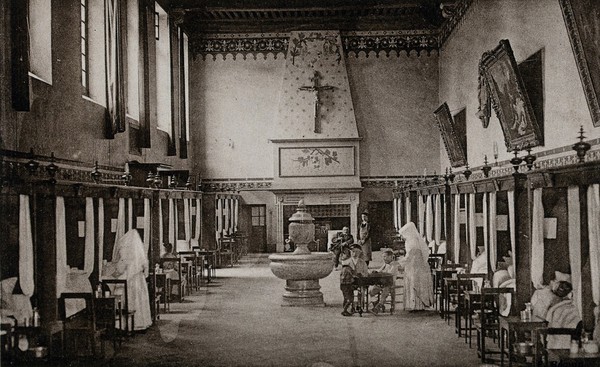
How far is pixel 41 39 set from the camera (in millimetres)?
9875

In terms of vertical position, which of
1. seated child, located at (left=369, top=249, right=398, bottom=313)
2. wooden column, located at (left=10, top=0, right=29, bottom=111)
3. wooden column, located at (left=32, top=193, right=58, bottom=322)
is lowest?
seated child, located at (left=369, top=249, right=398, bottom=313)

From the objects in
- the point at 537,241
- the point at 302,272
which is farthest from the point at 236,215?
the point at 537,241

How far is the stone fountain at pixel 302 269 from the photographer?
11.2 m

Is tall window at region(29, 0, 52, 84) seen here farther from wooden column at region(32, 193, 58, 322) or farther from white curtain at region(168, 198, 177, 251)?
white curtain at region(168, 198, 177, 251)

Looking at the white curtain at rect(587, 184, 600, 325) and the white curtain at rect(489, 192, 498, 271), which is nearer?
the white curtain at rect(587, 184, 600, 325)

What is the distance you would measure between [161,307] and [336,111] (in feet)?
35.1

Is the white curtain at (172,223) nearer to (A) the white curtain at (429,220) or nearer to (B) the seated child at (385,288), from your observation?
(B) the seated child at (385,288)

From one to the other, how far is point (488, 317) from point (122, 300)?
196 inches

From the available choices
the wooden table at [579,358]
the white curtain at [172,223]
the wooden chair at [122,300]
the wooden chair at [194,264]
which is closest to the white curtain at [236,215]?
the wooden chair at [194,264]

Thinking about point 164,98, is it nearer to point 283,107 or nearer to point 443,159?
point 283,107

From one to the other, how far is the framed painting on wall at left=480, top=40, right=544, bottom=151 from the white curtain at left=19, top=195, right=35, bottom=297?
7.19 meters

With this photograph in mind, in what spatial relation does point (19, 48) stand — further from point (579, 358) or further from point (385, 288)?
point (579, 358)

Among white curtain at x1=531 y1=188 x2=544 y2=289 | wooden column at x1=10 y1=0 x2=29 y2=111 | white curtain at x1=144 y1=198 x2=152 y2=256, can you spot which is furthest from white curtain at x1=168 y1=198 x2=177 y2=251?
white curtain at x1=531 y1=188 x2=544 y2=289

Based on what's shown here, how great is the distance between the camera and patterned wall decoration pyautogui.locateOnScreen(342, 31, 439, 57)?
20438 millimetres
